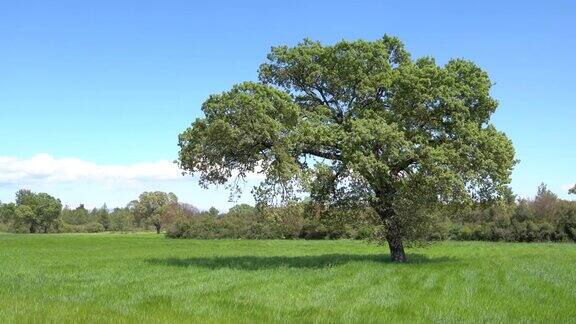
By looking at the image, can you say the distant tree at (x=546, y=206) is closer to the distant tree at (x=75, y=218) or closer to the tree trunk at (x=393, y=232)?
the tree trunk at (x=393, y=232)

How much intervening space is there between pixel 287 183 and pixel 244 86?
5.77 meters

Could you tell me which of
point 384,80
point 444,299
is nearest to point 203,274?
point 444,299

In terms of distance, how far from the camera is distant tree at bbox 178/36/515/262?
3044 centimetres

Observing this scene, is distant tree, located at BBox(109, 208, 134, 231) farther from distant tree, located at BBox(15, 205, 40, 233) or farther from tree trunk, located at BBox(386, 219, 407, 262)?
tree trunk, located at BBox(386, 219, 407, 262)

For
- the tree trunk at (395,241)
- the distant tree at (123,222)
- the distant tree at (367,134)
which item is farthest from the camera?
the distant tree at (123,222)

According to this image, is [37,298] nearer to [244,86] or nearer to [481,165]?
[244,86]

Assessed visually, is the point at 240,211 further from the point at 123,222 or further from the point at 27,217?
the point at 123,222

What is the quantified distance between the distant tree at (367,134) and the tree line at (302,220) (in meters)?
1.48

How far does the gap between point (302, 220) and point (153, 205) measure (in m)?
92.6

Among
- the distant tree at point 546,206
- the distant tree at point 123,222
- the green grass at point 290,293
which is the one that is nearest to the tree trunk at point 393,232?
→ the green grass at point 290,293

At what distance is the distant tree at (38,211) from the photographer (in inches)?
6112

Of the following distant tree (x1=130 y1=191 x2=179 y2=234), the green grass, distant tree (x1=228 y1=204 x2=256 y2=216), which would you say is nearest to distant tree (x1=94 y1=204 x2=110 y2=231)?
distant tree (x1=130 y1=191 x2=179 y2=234)

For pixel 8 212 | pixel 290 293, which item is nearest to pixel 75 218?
pixel 8 212

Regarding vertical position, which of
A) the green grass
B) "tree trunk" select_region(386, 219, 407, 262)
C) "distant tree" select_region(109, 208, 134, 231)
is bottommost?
the green grass
